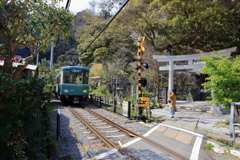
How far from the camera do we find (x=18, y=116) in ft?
11.4

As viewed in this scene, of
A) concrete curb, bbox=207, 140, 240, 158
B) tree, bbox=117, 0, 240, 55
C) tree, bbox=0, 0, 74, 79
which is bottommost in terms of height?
concrete curb, bbox=207, 140, 240, 158

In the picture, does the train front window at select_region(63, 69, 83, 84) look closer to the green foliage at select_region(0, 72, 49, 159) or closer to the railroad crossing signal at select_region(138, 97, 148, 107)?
the railroad crossing signal at select_region(138, 97, 148, 107)

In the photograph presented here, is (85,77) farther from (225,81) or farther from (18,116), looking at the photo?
(18,116)

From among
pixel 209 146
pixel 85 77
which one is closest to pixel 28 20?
pixel 209 146

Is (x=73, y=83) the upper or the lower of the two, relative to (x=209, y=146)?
upper

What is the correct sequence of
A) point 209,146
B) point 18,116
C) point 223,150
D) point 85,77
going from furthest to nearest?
point 85,77
point 209,146
point 223,150
point 18,116

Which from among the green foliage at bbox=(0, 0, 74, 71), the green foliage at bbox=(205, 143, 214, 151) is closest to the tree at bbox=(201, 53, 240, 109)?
the green foliage at bbox=(205, 143, 214, 151)

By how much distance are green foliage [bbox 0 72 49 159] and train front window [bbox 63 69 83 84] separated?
9.60 metres

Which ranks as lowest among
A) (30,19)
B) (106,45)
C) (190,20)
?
(30,19)

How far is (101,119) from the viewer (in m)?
8.87

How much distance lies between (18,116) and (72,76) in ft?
32.5

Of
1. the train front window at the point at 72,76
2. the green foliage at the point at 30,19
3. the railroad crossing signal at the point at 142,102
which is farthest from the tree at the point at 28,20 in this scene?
the train front window at the point at 72,76

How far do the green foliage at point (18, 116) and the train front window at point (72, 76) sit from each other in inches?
378

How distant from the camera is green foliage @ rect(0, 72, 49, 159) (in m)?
3.27
